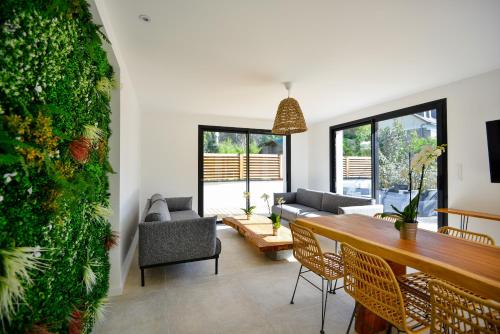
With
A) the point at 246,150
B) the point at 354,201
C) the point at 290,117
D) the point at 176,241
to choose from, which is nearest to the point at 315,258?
the point at 176,241

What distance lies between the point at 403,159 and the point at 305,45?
2925 mm

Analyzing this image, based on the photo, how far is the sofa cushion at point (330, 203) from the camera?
438 centimetres

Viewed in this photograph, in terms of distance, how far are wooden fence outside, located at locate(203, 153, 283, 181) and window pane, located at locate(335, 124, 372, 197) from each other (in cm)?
154

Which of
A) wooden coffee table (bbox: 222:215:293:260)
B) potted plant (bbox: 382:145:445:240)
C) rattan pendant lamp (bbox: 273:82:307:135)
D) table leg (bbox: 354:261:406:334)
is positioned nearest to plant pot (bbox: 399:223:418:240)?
potted plant (bbox: 382:145:445:240)

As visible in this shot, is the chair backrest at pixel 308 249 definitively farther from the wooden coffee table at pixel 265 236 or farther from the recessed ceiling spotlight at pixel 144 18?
the recessed ceiling spotlight at pixel 144 18

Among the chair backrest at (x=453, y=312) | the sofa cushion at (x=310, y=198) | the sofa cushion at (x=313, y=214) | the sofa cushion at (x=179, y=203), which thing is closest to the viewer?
the chair backrest at (x=453, y=312)

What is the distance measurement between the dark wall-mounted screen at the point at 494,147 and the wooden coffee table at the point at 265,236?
8.19ft

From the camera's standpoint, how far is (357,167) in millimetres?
4922

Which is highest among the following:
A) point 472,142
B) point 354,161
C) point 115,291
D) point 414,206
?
point 472,142

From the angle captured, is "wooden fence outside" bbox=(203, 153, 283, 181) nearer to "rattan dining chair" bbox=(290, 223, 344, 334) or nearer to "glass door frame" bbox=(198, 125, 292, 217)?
"glass door frame" bbox=(198, 125, 292, 217)

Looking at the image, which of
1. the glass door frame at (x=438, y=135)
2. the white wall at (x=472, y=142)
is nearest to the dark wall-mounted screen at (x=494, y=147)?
the white wall at (x=472, y=142)

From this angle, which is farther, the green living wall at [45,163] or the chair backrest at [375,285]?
the chair backrest at [375,285]

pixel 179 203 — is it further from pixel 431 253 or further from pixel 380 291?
pixel 431 253

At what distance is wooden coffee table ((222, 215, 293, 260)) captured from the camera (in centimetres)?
287
